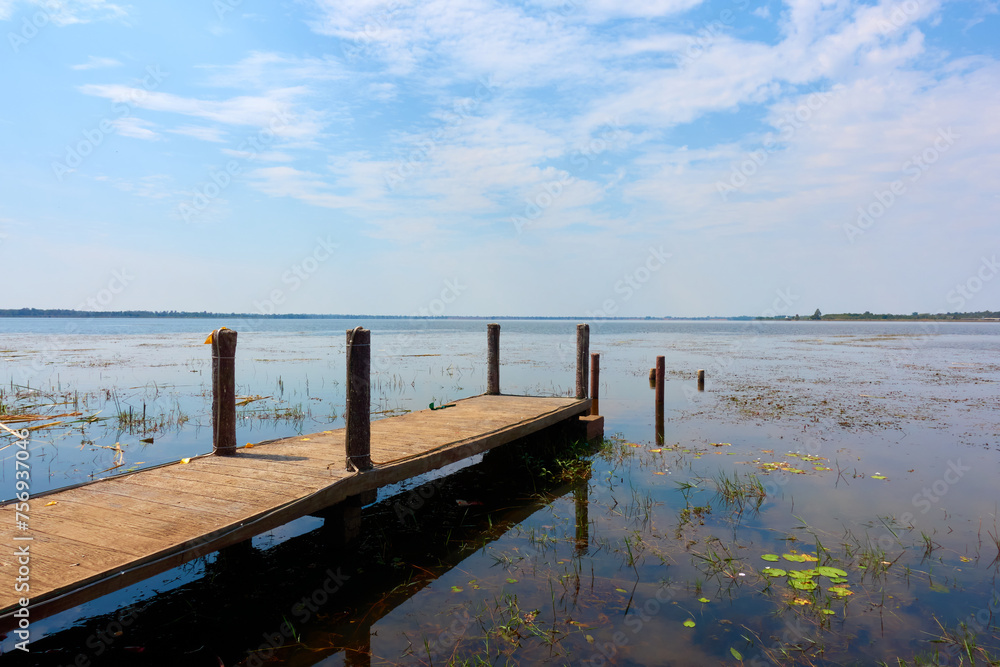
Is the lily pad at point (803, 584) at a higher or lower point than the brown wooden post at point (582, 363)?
lower

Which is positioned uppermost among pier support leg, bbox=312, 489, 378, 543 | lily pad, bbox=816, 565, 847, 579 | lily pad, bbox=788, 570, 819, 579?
pier support leg, bbox=312, 489, 378, 543

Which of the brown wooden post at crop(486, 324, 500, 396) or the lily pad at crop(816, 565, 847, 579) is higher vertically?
the brown wooden post at crop(486, 324, 500, 396)

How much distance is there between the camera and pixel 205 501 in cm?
543

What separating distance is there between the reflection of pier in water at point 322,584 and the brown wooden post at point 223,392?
1382 millimetres

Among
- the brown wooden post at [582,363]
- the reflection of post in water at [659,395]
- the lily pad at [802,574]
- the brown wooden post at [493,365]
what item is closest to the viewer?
the lily pad at [802,574]

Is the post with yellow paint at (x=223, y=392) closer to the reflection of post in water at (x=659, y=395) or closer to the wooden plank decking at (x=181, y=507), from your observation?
the wooden plank decking at (x=181, y=507)

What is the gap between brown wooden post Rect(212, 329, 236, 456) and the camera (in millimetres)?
7074

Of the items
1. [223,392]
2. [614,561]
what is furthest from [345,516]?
[614,561]

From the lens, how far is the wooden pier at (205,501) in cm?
394

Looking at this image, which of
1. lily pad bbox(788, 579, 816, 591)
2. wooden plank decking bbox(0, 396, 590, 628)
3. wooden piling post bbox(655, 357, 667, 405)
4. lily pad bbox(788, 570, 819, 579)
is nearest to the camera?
wooden plank decking bbox(0, 396, 590, 628)

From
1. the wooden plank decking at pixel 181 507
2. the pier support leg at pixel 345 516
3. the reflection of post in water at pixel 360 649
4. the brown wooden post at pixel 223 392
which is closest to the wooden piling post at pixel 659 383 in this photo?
the wooden plank decking at pixel 181 507

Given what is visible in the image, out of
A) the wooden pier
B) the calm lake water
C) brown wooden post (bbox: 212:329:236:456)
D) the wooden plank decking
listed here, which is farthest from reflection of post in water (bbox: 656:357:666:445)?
brown wooden post (bbox: 212:329:236:456)

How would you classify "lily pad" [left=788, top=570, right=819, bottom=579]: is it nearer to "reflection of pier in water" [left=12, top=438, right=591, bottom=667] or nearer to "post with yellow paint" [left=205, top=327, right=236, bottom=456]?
"reflection of pier in water" [left=12, top=438, right=591, bottom=667]

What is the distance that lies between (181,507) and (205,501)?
0.22 m
